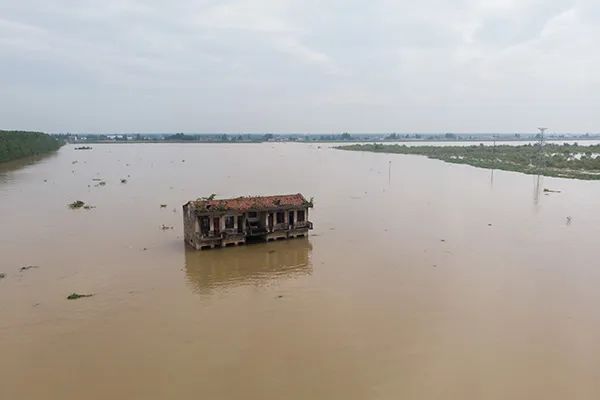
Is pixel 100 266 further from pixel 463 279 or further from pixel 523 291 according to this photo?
pixel 523 291

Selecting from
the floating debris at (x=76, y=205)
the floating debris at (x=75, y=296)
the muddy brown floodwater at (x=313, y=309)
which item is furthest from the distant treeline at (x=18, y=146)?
the floating debris at (x=75, y=296)

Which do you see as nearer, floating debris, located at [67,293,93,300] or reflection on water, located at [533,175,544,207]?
floating debris, located at [67,293,93,300]

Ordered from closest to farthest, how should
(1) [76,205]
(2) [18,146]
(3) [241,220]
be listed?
1. (3) [241,220]
2. (1) [76,205]
3. (2) [18,146]

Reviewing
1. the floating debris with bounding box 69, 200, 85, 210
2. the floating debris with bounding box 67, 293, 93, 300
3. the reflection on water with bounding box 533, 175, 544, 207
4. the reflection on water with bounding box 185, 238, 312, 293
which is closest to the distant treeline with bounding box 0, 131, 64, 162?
the floating debris with bounding box 69, 200, 85, 210

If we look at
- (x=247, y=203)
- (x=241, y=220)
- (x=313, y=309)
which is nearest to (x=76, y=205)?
(x=241, y=220)

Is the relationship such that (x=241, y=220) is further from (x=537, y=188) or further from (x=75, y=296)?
(x=537, y=188)

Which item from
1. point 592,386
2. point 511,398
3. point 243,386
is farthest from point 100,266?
point 592,386

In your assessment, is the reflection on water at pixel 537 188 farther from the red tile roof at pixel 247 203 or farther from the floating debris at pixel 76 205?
the floating debris at pixel 76 205

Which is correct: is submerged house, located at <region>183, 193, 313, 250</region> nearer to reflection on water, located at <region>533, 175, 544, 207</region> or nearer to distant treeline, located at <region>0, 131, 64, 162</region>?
reflection on water, located at <region>533, 175, 544, 207</region>
